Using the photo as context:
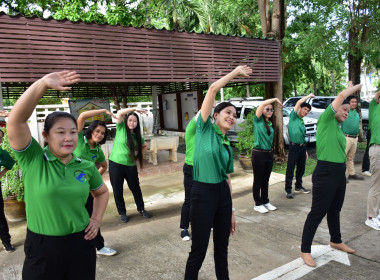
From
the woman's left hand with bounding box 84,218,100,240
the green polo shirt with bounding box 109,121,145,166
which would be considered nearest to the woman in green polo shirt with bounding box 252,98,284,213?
the green polo shirt with bounding box 109,121,145,166

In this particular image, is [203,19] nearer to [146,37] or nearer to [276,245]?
[146,37]

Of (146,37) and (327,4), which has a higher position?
(327,4)

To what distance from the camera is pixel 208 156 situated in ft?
8.50

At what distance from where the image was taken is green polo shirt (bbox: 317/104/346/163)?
3.38 meters

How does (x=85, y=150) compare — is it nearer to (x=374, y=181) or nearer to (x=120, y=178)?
(x=120, y=178)

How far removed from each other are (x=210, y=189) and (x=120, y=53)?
178 inches

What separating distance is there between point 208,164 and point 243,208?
306cm

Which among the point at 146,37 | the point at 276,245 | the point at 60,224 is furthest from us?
the point at 146,37

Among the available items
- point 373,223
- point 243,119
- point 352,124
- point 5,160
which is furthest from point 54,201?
point 243,119

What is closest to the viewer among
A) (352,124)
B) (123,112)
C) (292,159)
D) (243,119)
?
(123,112)

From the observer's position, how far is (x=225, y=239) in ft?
8.87

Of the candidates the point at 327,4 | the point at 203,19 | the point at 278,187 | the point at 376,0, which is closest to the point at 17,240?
the point at 278,187

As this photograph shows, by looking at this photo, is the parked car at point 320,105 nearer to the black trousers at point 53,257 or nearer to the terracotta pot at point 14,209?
the terracotta pot at point 14,209

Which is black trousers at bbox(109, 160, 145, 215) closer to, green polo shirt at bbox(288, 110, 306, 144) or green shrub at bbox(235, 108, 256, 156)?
green polo shirt at bbox(288, 110, 306, 144)
